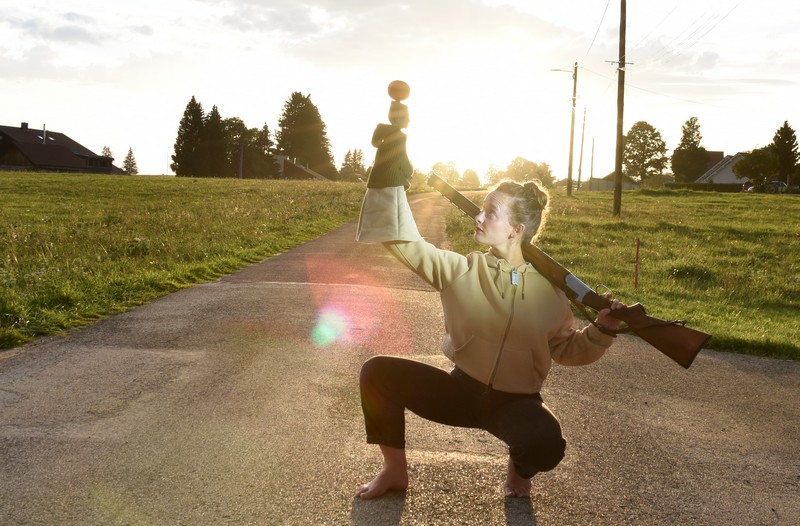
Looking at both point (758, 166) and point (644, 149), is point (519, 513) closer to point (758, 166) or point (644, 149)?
point (758, 166)

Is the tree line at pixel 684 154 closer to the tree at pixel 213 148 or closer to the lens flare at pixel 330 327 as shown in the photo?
the tree at pixel 213 148

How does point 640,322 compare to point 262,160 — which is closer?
point 640,322

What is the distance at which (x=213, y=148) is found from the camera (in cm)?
9931

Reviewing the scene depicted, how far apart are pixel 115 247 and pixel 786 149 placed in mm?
88897

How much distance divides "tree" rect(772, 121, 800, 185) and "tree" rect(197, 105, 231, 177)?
70376 mm

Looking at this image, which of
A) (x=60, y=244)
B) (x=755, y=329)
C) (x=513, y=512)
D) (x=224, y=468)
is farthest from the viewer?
(x=60, y=244)

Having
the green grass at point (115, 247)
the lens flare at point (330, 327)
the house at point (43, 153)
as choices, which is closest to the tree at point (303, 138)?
the house at point (43, 153)

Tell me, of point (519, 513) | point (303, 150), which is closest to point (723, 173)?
point (303, 150)

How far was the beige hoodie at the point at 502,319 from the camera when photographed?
10.9 ft

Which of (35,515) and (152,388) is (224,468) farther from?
(152,388)

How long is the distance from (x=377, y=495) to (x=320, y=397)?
184cm

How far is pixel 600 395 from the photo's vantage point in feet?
19.8

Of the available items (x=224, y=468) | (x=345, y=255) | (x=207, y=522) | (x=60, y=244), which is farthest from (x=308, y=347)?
(x=60, y=244)

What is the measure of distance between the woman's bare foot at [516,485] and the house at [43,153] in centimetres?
9076
